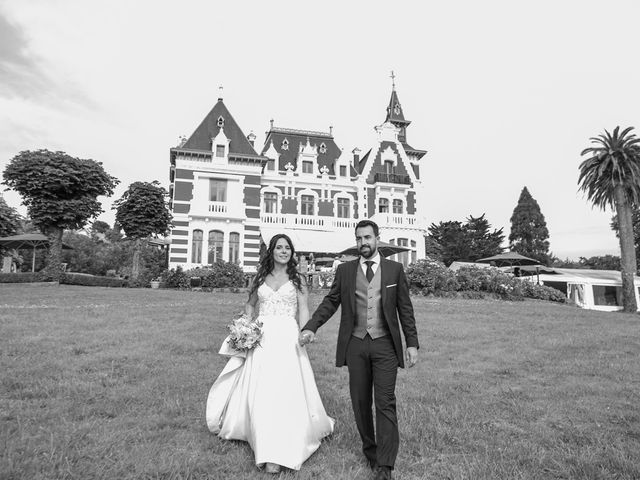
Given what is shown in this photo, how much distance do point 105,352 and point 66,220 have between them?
20368 mm

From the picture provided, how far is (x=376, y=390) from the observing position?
153 inches

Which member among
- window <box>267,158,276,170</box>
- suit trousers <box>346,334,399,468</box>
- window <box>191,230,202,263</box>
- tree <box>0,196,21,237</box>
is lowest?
suit trousers <box>346,334,399,468</box>

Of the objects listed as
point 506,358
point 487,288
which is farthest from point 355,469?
point 487,288

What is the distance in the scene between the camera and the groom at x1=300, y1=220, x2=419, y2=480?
386cm

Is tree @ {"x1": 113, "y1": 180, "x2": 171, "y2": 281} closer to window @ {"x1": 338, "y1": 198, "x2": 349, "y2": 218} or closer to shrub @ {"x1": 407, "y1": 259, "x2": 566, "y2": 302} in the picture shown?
window @ {"x1": 338, "y1": 198, "x2": 349, "y2": 218}

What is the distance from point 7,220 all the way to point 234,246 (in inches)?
605

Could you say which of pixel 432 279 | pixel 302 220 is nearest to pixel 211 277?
pixel 302 220

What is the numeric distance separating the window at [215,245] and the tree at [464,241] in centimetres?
2963

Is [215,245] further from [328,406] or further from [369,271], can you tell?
[369,271]

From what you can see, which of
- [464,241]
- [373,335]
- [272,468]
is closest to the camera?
[272,468]

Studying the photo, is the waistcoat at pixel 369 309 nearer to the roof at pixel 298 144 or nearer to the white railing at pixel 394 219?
the white railing at pixel 394 219

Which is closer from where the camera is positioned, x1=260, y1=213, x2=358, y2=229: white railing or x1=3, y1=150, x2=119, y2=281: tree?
x1=3, y1=150, x2=119, y2=281: tree

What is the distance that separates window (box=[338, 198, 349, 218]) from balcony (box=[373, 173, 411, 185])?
3.00m

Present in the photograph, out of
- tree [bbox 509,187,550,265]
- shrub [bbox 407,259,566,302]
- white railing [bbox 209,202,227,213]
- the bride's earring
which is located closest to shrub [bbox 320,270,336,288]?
shrub [bbox 407,259,566,302]
